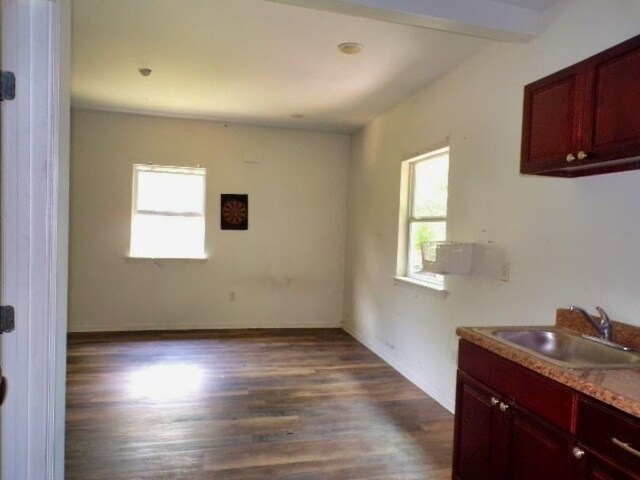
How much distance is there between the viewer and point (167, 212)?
540 centimetres

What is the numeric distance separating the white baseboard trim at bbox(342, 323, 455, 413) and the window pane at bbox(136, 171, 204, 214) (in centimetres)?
254

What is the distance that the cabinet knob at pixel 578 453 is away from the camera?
1397 mm

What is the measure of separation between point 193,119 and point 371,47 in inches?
118

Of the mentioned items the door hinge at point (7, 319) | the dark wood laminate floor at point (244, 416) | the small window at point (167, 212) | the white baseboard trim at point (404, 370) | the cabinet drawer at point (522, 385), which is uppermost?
the small window at point (167, 212)

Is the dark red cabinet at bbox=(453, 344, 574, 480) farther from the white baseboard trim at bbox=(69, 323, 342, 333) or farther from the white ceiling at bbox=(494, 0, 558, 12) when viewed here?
the white baseboard trim at bbox=(69, 323, 342, 333)

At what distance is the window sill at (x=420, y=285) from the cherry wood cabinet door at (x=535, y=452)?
1.74m

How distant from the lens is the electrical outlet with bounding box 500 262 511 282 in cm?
273

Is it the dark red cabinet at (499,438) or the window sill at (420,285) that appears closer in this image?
the dark red cabinet at (499,438)

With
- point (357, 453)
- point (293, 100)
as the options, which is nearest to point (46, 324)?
point (357, 453)

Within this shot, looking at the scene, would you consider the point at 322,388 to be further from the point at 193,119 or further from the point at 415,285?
the point at 193,119

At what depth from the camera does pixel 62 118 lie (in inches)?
56.1

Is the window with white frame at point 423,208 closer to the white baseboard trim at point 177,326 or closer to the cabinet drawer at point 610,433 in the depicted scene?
the white baseboard trim at point 177,326

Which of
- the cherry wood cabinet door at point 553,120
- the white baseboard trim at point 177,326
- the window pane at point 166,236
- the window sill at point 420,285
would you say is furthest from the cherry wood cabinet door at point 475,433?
the window pane at point 166,236

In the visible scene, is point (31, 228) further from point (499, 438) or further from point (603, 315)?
point (603, 315)
